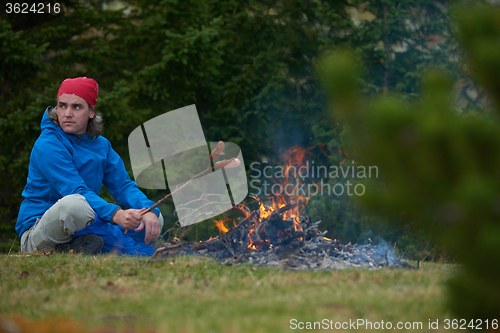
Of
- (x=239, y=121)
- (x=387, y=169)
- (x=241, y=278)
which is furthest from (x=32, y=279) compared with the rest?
(x=239, y=121)

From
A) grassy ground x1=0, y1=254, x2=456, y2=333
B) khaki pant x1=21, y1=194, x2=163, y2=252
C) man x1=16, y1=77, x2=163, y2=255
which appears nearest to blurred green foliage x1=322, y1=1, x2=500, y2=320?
grassy ground x1=0, y1=254, x2=456, y2=333

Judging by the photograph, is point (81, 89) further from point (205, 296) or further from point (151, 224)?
point (205, 296)

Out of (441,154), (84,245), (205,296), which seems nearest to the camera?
(441,154)

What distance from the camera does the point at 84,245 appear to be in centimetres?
457

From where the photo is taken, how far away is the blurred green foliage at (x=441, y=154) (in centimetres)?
162

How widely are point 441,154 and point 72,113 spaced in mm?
3967

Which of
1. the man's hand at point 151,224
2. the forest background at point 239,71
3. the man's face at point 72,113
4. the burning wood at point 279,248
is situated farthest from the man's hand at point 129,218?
the forest background at point 239,71

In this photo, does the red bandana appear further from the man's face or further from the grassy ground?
the grassy ground

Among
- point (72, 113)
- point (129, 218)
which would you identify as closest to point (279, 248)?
point (129, 218)

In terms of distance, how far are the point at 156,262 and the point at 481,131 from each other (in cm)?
273

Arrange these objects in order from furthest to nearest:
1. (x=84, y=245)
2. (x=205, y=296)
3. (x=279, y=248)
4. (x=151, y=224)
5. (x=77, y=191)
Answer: (x=84, y=245) → (x=77, y=191) → (x=151, y=224) → (x=279, y=248) → (x=205, y=296)

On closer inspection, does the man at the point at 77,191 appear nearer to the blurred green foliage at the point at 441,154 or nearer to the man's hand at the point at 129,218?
the man's hand at the point at 129,218

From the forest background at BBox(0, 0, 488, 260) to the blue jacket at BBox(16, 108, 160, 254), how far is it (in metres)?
2.48

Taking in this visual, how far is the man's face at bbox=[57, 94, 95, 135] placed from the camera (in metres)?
4.74
